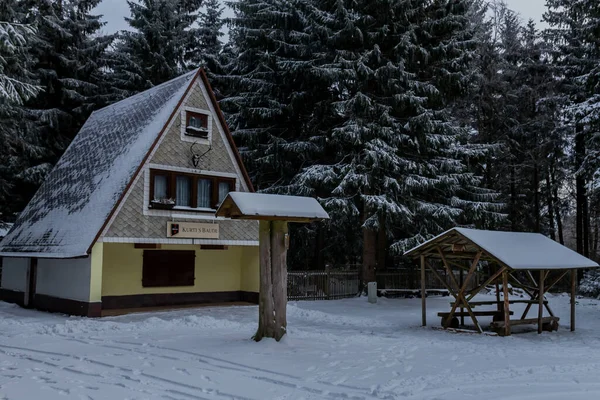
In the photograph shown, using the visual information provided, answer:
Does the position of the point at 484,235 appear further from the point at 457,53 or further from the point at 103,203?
the point at 457,53

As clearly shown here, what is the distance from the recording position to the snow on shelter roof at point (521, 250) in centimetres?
1495

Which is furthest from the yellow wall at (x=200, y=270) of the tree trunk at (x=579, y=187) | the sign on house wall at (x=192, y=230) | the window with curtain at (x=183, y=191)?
the tree trunk at (x=579, y=187)

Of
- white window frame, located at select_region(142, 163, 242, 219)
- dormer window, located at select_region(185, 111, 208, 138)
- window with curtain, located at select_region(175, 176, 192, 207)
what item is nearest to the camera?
white window frame, located at select_region(142, 163, 242, 219)

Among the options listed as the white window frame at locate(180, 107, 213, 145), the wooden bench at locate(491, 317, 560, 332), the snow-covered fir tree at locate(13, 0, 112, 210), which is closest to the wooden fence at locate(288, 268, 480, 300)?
the white window frame at locate(180, 107, 213, 145)

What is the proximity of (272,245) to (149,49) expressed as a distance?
24202 mm

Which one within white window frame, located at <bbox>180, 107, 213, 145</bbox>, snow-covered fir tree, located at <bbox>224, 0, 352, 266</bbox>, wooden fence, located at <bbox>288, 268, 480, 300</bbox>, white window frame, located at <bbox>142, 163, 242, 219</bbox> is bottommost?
wooden fence, located at <bbox>288, 268, 480, 300</bbox>

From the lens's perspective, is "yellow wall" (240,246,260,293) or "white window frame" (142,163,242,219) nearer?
"white window frame" (142,163,242,219)

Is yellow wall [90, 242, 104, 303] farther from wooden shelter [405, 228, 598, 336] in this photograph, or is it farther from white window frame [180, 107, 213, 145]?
wooden shelter [405, 228, 598, 336]

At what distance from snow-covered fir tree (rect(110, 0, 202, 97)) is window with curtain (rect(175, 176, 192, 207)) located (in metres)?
14.1

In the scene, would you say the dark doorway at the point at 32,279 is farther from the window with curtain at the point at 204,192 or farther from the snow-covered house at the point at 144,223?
the window with curtain at the point at 204,192

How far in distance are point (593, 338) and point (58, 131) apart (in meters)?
27.4

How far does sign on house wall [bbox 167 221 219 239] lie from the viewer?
64.8 feet

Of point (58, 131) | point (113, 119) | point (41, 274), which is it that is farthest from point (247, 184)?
point (58, 131)

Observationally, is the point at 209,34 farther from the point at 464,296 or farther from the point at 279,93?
the point at 464,296
